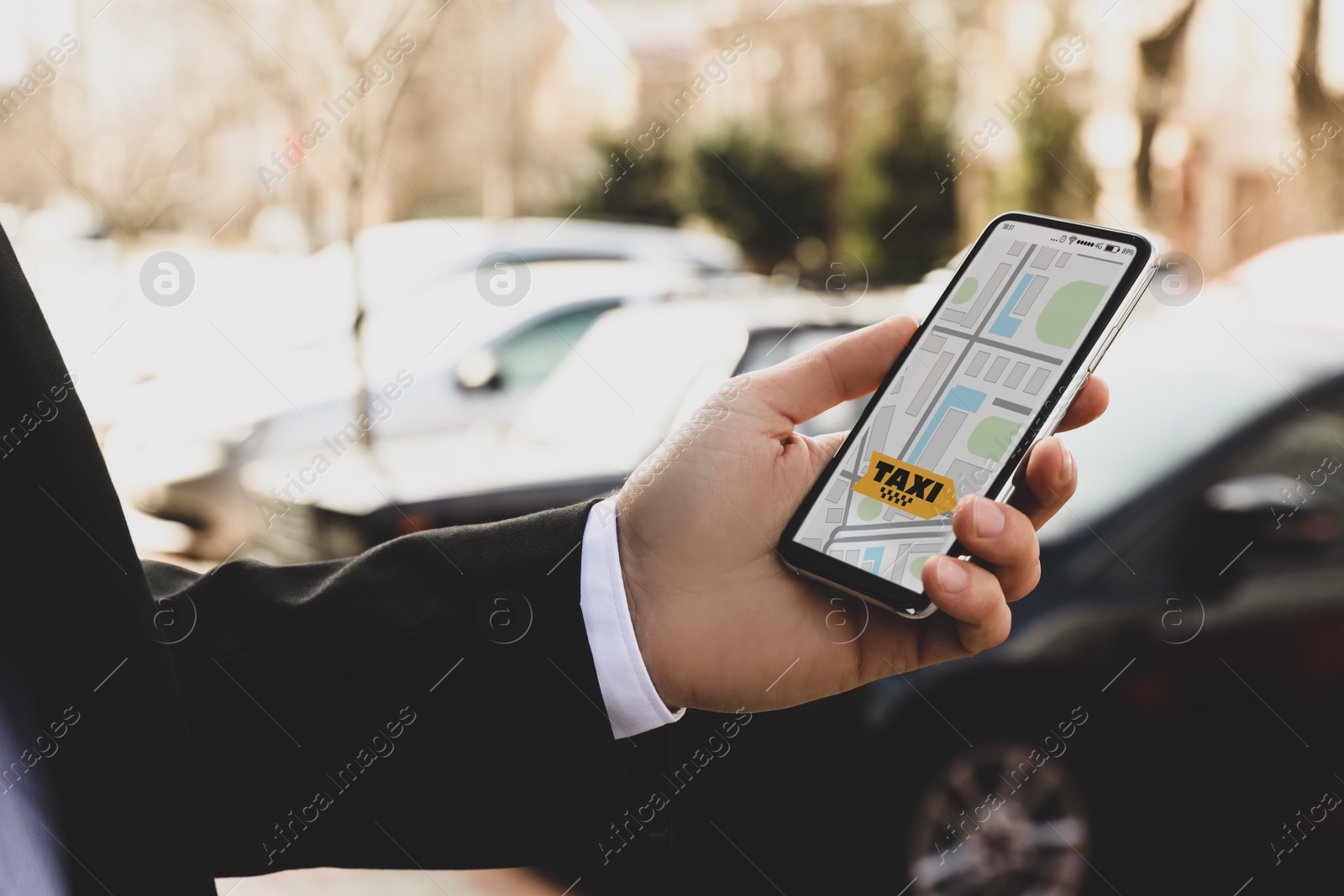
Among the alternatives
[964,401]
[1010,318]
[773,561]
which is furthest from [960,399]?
[773,561]

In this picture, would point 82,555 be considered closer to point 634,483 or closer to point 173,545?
point 634,483

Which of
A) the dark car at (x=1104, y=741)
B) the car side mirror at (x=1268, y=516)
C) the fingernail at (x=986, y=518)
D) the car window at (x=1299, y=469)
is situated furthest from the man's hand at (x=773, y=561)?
the car window at (x=1299, y=469)

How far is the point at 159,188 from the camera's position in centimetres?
1312

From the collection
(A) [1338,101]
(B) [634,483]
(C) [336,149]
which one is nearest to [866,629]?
(B) [634,483]

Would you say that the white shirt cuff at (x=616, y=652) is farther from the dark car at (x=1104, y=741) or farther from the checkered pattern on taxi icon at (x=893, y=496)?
the dark car at (x=1104, y=741)

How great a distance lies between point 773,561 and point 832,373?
332 millimetres

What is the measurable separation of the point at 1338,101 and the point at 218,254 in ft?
66.2

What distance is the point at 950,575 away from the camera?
158 cm

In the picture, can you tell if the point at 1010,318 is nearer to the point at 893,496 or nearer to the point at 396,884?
the point at 893,496

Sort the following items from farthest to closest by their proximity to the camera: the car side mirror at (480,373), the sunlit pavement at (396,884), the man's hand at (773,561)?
the car side mirror at (480,373)
the sunlit pavement at (396,884)
the man's hand at (773,561)

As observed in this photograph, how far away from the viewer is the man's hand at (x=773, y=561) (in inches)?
63.9

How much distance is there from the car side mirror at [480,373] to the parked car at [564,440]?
667 millimetres

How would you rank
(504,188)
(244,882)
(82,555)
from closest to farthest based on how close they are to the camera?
(82,555) < (244,882) < (504,188)

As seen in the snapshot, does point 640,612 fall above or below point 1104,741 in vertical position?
above
